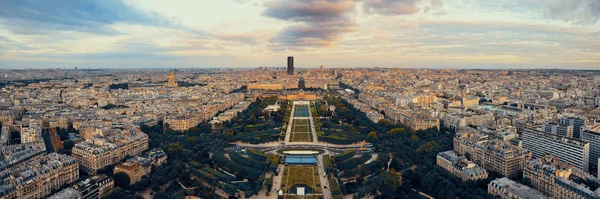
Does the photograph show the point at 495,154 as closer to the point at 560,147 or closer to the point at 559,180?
the point at 559,180

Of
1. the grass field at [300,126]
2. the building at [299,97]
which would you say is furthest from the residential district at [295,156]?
the building at [299,97]

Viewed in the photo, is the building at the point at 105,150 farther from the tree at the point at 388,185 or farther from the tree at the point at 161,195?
the tree at the point at 388,185

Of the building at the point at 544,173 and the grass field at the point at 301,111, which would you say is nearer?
the building at the point at 544,173

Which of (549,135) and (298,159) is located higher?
(549,135)

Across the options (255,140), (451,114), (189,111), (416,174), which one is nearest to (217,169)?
(255,140)

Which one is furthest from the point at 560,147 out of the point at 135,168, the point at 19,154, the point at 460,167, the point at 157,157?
the point at 19,154

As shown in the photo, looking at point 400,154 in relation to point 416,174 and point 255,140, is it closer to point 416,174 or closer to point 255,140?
point 416,174
